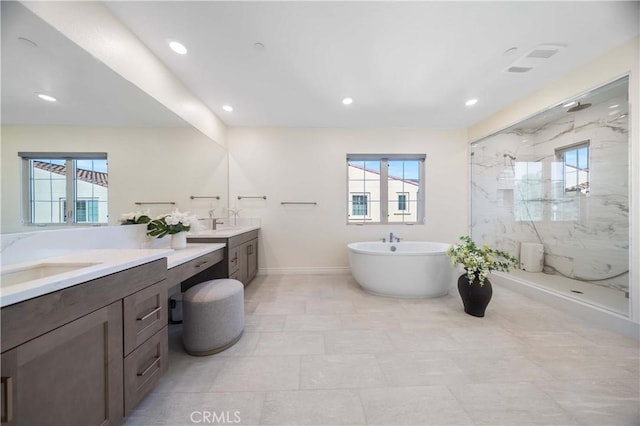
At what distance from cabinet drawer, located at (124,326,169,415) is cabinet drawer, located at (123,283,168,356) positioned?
46mm

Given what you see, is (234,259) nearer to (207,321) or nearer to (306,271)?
(207,321)

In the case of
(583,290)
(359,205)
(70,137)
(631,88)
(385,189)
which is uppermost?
(631,88)

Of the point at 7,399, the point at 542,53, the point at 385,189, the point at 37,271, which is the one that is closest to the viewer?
the point at 7,399

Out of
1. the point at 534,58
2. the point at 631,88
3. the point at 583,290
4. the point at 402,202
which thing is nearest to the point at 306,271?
the point at 402,202

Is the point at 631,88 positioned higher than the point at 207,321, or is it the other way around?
the point at 631,88

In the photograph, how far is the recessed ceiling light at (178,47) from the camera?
173cm

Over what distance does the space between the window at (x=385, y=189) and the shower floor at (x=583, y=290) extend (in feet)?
5.35

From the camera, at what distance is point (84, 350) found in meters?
0.84

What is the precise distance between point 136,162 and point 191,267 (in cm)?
101

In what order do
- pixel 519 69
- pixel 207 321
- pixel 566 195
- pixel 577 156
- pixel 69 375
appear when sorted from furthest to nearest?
pixel 566 195 < pixel 577 156 < pixel 519 69 < pixel 207 321 < pixel 69 375

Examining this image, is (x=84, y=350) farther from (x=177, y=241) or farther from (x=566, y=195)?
(x=566, y=195)

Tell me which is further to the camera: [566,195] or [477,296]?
[566,195]

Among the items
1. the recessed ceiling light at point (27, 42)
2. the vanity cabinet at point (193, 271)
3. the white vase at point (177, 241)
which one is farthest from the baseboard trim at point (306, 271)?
the recessed ceiling light at point (27, 42)

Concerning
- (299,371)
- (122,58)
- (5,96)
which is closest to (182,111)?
(122,58)
